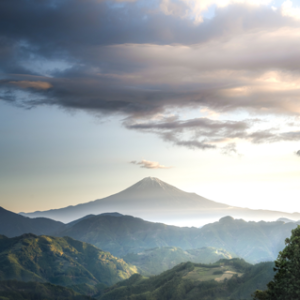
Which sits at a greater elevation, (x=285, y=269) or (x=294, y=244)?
(x=294, y=244)

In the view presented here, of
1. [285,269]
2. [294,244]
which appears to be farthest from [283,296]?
[294,244]

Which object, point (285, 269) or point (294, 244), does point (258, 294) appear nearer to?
point (285, 269)

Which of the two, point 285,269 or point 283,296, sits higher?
point 285,269

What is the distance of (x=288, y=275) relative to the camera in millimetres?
55219

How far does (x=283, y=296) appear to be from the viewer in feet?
181

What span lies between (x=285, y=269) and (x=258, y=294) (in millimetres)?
7494

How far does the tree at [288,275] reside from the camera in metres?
53.8

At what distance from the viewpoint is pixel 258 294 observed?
58750 mm

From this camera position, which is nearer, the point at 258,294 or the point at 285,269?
the point at 285,269

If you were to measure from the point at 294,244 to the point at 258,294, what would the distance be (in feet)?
37.4

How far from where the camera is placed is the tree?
53.8m

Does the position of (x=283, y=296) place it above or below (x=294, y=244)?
below

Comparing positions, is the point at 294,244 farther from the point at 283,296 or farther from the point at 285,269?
the point at 283,296

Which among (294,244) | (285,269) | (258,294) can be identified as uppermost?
(294,244)
